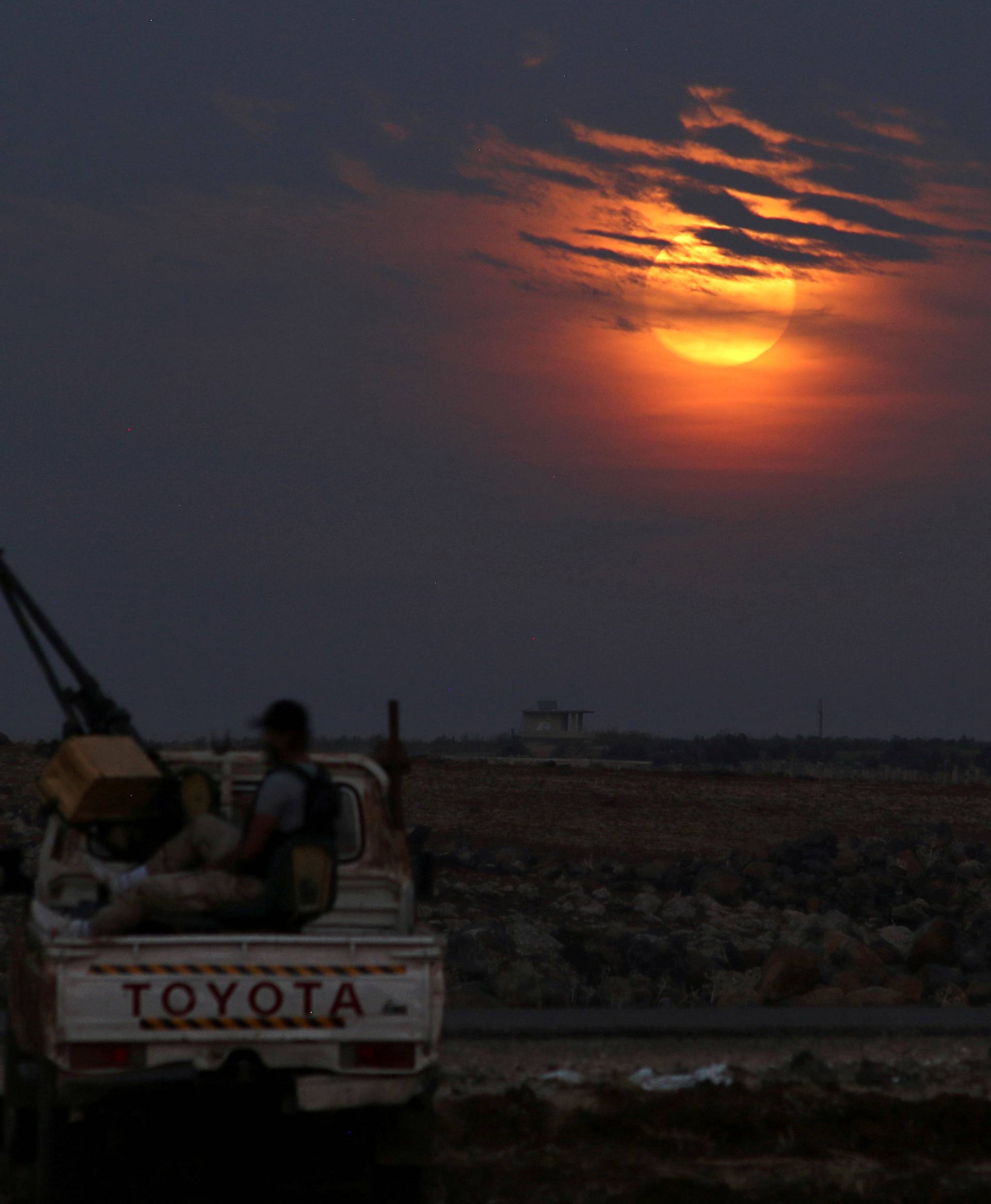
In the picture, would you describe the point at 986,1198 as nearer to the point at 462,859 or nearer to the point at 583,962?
the point at 583,962

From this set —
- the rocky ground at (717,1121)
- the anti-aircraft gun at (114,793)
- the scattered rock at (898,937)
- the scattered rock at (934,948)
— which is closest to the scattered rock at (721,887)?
the scattered rock at (898,937)

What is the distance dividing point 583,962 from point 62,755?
10.6 m

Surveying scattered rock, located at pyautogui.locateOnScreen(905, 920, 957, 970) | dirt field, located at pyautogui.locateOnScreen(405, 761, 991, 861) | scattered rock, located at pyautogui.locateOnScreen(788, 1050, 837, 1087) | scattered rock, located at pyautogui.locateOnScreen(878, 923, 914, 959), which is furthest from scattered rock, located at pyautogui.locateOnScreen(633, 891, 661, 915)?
scattered rock, located at pyautogui.locateOnScreen(788, 1050, 837, 1087)

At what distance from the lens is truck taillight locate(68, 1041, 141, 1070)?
6.98 metres

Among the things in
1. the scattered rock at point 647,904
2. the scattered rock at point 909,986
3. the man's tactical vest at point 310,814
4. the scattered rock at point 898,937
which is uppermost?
the man's tactical vest at point 310,814

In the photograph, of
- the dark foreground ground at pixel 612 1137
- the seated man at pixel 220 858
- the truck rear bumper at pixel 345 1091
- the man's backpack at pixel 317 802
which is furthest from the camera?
the dark foreground ground at pixel 612 1137

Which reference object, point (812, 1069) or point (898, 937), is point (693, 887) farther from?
point (812, 1069)

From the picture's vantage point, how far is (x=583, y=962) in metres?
17.9

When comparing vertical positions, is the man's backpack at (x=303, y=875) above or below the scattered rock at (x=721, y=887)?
above

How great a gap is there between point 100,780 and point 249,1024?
1.39 m

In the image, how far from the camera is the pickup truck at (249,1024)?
6.97m

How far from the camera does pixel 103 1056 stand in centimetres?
700

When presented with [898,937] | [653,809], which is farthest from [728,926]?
[653,809]

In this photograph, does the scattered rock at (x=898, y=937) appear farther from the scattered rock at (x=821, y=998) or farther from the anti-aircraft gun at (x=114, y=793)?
the anti-aircraft gun at (x=114, y=793)
